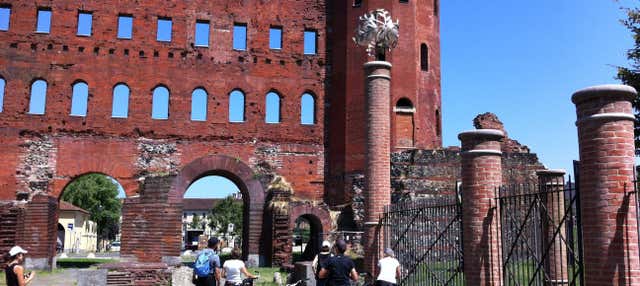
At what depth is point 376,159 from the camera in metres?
13.1

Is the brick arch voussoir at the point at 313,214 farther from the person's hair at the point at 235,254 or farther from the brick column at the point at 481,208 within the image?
the brick column at the point at 481,208

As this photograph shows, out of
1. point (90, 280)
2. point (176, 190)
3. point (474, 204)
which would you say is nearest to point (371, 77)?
point (474, 204)

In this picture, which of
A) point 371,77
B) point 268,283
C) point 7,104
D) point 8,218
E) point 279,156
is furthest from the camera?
point 279,156

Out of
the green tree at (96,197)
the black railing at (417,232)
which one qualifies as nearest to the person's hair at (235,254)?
the black railing at (417,232)

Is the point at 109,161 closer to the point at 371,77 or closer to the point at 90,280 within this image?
the point at 90,280

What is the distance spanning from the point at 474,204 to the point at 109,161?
832 inches

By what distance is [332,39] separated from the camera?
28859 mm

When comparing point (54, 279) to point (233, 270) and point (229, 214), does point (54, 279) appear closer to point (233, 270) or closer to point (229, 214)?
point (233, 270)

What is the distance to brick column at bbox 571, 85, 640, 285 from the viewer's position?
590 cm

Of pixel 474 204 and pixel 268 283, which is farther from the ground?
pixel 474 204

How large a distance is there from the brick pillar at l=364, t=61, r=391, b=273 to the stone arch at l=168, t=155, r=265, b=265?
12265 mm

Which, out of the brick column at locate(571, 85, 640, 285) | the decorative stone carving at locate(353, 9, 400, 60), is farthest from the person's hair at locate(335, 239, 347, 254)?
the decorative stone carving at locate(353, 9, 400, 60)

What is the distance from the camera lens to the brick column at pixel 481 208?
8539mm

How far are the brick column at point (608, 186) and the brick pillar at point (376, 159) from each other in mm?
6776
